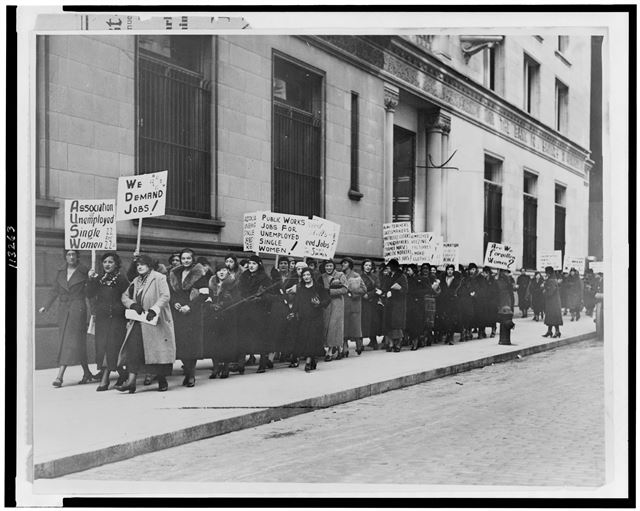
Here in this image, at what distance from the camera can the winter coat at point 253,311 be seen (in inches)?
387

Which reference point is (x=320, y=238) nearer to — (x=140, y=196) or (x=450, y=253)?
(x=450, y=253)

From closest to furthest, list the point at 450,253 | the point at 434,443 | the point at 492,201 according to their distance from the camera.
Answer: the point at 434,443 → the point at 450,253 → the point at 492,201

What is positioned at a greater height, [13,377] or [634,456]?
[13,377]

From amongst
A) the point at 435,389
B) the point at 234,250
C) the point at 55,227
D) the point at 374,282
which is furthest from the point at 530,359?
the point at 55,227

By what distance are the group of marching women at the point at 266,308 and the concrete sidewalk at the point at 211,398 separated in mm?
194

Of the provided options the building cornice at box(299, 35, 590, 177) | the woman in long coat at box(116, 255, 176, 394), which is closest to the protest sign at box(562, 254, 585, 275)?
the building cornice at box(299, 35, 590, 177)

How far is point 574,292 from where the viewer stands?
29.8 feet

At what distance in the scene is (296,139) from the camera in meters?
10.0

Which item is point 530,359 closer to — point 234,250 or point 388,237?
point 388,237

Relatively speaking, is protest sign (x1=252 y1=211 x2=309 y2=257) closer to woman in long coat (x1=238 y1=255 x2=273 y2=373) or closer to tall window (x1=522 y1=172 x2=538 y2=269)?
woman in long coat (x1=238 y1=255 x2=273 y2=373)

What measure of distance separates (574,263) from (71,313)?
521 cm

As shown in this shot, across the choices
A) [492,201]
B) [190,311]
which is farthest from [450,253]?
[190,311]

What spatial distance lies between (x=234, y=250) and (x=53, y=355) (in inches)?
97.5

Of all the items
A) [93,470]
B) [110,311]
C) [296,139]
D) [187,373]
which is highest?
[296,139]
